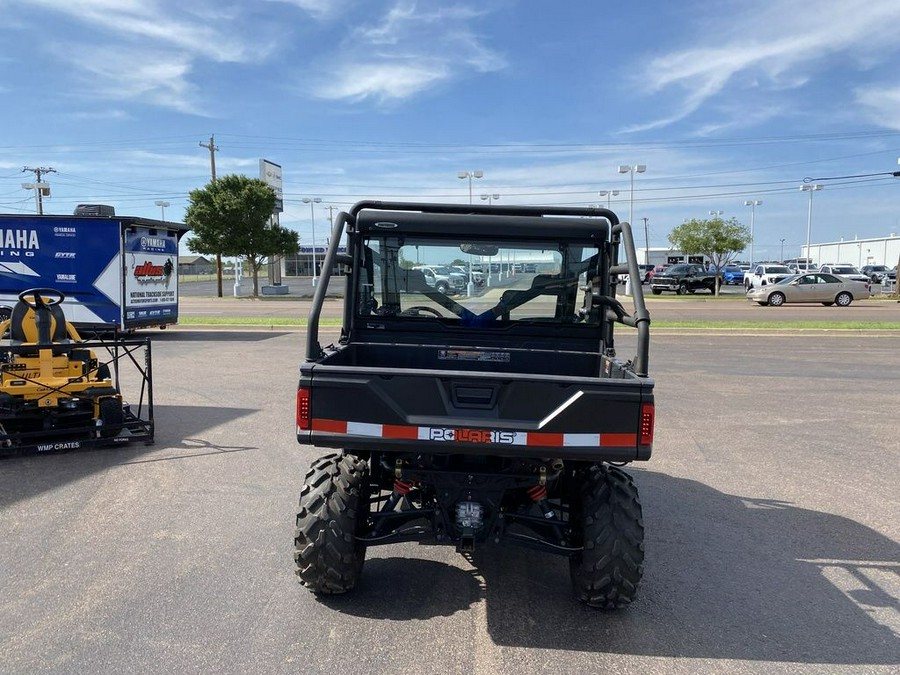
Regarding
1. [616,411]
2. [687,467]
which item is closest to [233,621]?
[616,411]

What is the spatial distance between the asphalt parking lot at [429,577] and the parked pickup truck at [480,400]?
36 cm

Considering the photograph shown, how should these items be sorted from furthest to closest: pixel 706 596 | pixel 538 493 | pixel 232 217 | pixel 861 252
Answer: pixel 861 252, pixel 232 217, pixel 706 596, pixel 538 493

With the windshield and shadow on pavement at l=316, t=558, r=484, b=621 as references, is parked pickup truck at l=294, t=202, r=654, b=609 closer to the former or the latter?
the windshield

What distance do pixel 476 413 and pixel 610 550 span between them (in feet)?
3.41

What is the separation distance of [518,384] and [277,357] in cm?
1097

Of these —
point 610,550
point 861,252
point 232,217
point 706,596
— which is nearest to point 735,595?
point 706,596

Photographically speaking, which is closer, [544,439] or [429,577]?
[544,439]

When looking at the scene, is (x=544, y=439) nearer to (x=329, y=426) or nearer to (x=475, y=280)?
(x=329, y=426)

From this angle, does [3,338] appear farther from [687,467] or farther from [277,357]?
[687,467]

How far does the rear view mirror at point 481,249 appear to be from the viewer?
184 inches

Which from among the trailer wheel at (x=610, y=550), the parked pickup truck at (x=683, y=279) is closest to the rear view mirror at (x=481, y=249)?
the trailer wheel at (x=610, y=550)

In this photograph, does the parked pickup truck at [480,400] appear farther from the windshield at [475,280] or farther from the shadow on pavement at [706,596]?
the shadow on pavement at [706,596]

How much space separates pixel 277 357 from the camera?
1356 cm

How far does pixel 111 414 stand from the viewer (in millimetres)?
6871
